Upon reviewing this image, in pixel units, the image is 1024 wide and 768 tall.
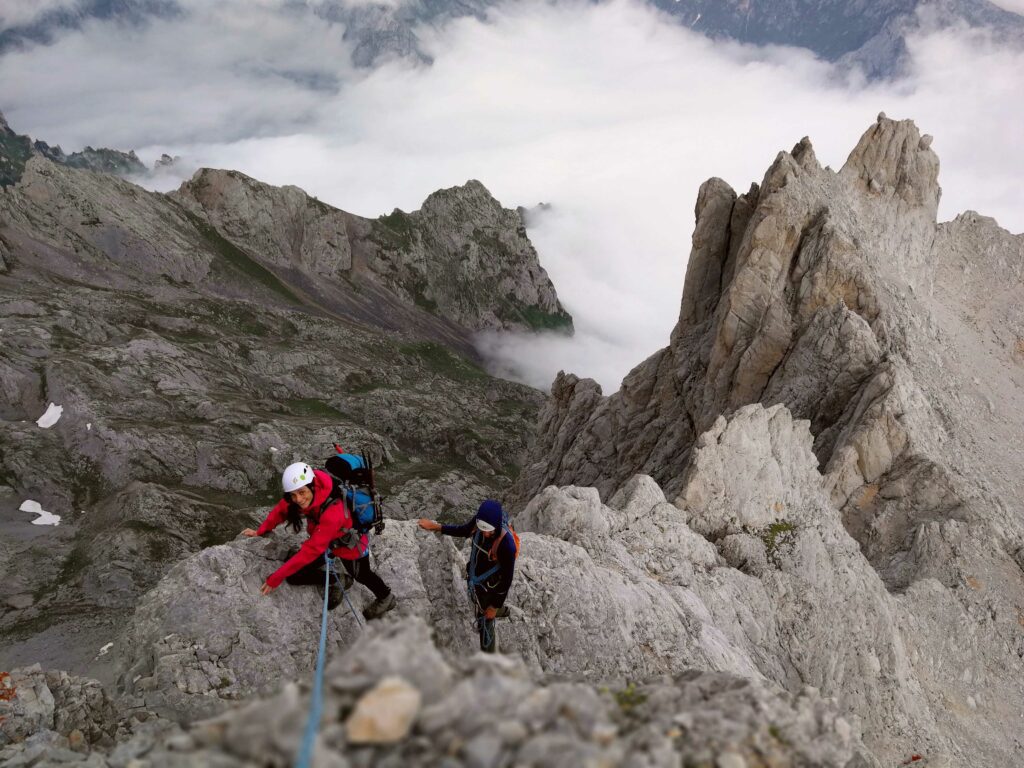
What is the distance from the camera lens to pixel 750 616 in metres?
21.6

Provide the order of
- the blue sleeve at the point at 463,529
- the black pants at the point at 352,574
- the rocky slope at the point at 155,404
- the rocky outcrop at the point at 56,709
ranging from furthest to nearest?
1. the rocky slope at the point at 155,404
2. the blue sleeve at the point at 463,529
3. the black pants at the point at 352,574
4. the rocky outcrop at the point at 56,709

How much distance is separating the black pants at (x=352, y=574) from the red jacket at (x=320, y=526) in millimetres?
275

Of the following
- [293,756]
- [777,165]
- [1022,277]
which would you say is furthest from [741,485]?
[1022,277]

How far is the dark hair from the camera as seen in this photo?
12.8 meters

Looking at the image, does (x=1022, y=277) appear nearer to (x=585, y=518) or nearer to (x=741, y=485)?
(x=741, y=485)

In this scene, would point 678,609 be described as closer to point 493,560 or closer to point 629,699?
point 493,560

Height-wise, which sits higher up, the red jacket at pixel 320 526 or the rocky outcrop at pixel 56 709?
the red jacket at pixel 320 526

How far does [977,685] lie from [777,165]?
37572 millimetres

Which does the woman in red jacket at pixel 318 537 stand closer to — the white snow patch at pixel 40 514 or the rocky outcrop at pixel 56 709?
the rocky outcrop at pixel 56 709

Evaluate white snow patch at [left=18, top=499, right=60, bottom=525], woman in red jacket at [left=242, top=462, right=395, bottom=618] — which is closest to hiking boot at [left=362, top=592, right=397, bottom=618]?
woman in red jacket at [left=242, top=462, right=395, bottom=618]

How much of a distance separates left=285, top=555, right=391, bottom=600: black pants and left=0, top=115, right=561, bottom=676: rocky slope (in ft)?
19.5

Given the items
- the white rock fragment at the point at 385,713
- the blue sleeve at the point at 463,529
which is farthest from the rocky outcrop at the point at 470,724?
the blue sleeve at the point at 463,529

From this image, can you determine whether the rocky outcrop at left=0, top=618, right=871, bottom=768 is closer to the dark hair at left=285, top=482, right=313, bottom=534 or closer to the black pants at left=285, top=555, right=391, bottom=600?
the dark hair at left=285, top=482, right=313, bottom=534

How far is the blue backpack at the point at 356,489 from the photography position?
13.7 meters
